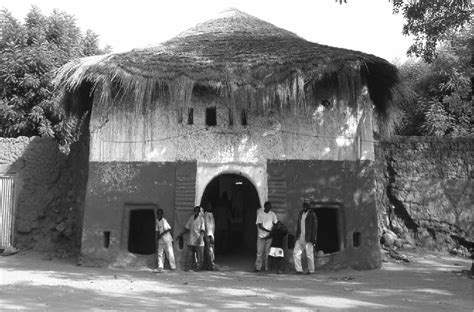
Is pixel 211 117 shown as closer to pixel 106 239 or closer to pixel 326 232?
pixel 106 239

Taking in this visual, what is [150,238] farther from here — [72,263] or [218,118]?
[218,118]

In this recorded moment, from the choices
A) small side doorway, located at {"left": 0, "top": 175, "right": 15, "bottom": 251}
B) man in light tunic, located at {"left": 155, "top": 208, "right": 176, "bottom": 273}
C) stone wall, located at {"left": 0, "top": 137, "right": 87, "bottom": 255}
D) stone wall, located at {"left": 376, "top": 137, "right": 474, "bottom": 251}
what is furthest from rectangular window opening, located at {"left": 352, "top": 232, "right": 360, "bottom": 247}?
small side doorway, located at {"left": 0, "top": 175, "right": 15, "bottom": 251}

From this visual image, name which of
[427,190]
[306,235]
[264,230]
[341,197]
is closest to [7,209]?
[264,230]

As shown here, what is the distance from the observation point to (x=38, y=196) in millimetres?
12289

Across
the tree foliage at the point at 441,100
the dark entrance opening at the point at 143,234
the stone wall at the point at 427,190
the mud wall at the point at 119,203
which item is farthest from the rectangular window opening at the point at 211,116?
the tree foliage at the point at 441,100

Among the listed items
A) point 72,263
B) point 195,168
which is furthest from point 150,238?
point 195,168

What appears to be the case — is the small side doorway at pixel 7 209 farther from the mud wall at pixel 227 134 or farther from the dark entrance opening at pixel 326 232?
the dark entrance opening at pixel 326 232

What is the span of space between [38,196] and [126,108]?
3387 mm

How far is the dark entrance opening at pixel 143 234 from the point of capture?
12.3m

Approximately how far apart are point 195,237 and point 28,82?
843 cm

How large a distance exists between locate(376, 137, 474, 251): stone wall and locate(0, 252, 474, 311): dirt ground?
62.7 inches

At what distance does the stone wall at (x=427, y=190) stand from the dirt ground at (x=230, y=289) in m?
1.59

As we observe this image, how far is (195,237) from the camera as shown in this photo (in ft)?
32.7

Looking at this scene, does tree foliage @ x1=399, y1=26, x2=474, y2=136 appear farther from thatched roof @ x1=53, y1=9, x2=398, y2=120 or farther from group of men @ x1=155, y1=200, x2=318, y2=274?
group of men @ x1=155, y1=200, x2=318, y2=274
